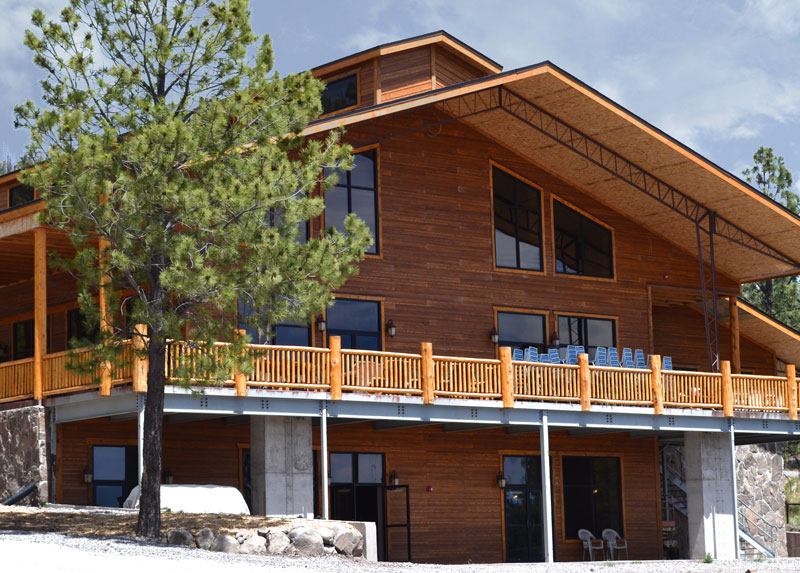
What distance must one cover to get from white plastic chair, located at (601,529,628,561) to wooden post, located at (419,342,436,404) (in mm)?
8198

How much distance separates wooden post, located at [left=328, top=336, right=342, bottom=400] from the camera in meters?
22.2

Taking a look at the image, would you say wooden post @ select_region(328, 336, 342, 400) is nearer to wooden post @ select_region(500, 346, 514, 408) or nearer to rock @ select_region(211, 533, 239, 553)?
wooden post @ select_region(500, 346, 514, 408)

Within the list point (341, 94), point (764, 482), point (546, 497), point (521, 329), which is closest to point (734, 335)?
point (764, 482)

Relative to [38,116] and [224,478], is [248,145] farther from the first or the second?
[224,478]

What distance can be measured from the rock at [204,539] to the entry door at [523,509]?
11.1 meters

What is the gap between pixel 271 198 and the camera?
1777 cm

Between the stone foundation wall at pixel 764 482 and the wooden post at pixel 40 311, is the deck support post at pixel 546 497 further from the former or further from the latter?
the stone foundation wall at pixel 764 482

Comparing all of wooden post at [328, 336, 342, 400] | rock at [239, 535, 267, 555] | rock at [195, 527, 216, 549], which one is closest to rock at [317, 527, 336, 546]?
rock at [239, 535, 267, 555]

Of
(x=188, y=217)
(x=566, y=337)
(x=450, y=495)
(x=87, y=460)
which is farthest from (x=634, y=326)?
(x=188, y=217)

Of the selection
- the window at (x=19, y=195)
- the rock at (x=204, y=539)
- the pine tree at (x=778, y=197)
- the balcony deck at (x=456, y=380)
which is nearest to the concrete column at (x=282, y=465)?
the balcony deck at (x=456, y=380)

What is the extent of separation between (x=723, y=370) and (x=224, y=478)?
11119mm

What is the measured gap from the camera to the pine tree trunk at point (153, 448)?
1805cm

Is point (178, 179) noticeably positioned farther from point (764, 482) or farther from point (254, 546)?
point (764, 482)

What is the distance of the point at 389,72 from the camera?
28.1 meters
